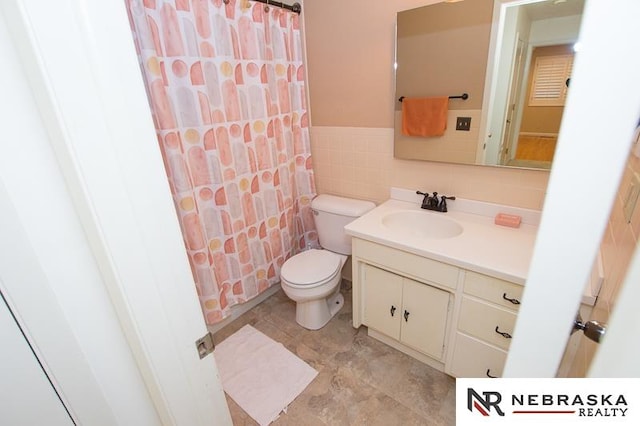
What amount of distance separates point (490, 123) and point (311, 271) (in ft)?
4.23

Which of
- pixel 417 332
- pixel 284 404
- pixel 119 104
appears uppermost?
pixel 119 104

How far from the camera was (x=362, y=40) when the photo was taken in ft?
5.74

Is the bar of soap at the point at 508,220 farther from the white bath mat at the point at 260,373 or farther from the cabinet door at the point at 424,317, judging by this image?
the white bath mat at the point at 260,373

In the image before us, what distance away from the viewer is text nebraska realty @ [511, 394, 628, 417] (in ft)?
1.16

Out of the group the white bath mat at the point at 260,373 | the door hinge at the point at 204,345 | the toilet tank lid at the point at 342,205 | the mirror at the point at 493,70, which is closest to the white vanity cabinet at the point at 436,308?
the toilet tank lid at the point at 342,205

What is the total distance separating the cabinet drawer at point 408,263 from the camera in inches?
52.4

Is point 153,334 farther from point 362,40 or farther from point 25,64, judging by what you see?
point 362,40

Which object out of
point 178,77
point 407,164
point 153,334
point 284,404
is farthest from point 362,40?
point 284,404

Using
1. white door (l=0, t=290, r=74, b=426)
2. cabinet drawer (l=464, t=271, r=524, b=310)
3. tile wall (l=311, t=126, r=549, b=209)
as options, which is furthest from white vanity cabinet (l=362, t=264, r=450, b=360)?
white door (l=0, t=290, r=74, b=426)

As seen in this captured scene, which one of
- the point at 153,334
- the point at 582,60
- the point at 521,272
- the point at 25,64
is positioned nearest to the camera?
the point at 582,60

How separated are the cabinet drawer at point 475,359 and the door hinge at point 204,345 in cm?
119

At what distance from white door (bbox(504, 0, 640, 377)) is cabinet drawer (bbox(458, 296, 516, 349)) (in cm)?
96

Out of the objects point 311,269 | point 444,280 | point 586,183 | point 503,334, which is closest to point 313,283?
point 311,269

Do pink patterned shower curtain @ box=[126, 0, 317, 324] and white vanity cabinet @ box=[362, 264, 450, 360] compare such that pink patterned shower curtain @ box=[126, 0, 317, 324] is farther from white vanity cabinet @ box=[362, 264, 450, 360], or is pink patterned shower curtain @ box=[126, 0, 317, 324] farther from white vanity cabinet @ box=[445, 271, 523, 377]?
white vanity cabinet @ box=[445, 271, 523, 377]
